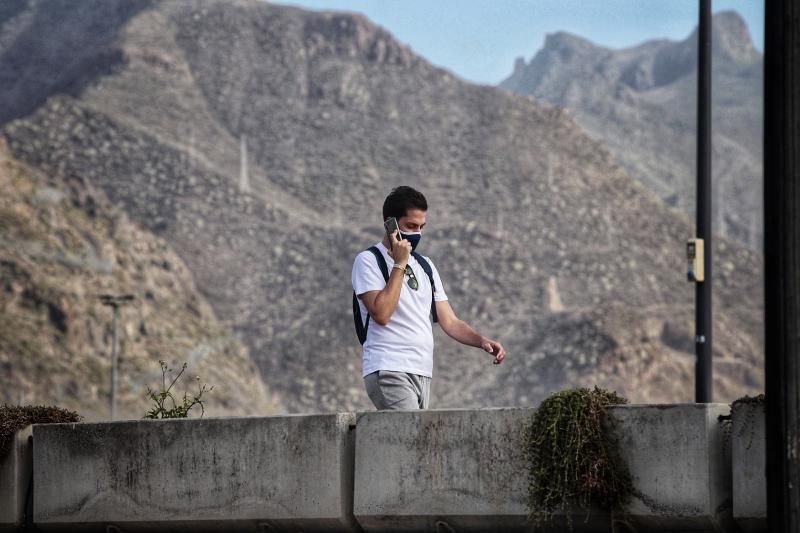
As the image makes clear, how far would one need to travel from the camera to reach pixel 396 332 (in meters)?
8.79

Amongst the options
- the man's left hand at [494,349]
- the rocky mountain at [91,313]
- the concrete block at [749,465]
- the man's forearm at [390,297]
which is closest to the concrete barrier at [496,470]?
the concrete block at [749,465]

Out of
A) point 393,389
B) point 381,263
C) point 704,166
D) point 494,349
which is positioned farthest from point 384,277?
point 704,166

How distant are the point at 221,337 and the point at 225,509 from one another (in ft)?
395

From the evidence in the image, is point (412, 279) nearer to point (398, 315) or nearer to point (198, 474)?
point (398, 315)

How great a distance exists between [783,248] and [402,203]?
10.7 ft

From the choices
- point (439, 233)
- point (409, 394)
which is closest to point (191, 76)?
point (439, 233)

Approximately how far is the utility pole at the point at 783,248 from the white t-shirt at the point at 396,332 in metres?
2.93

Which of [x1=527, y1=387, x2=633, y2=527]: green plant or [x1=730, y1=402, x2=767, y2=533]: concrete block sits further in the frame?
[x1=527, y1=387, x2=633, y2=527]: green plant

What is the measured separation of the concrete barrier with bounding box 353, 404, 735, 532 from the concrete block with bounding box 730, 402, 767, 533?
0.13 metres

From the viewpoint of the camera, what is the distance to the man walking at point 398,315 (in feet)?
28.4

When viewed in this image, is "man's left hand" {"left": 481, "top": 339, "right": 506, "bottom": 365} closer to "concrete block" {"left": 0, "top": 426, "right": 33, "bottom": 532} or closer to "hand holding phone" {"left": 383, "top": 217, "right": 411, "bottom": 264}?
"hand holding phone" {"left": 383, "top": 217, "right": 411, "bottom": 264}

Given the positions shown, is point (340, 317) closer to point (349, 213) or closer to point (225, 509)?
point (349, 213)

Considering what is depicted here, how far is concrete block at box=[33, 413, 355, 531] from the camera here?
836 cm

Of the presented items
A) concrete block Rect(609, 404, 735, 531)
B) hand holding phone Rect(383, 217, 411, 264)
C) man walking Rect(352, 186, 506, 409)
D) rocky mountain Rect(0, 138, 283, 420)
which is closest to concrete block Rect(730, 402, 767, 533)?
concrete block Rect(609, 404, 735, 531)
